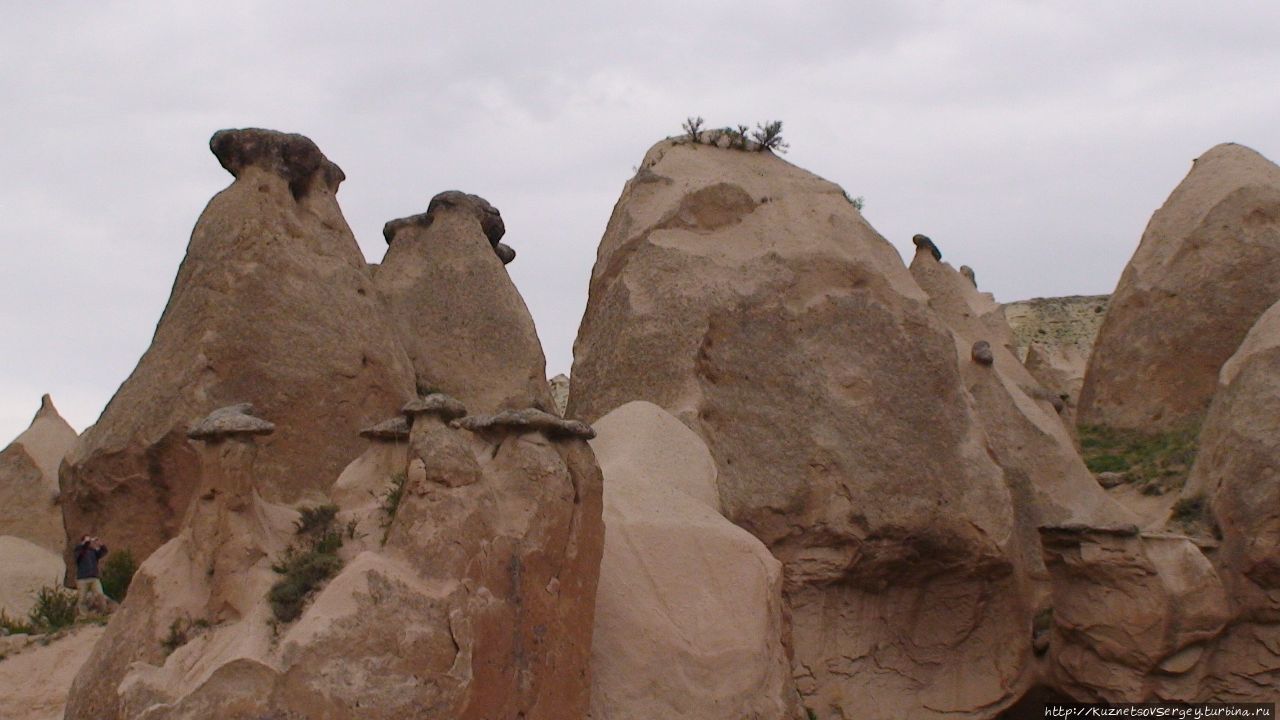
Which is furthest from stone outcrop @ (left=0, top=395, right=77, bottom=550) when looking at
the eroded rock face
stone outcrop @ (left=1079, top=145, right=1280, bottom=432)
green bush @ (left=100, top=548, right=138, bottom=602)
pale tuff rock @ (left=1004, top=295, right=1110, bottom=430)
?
pale tuff rock @ (left=1004, top=295, right=1110, bottom=430)

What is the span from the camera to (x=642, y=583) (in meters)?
9.28

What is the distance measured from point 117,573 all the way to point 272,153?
3950 millimetres

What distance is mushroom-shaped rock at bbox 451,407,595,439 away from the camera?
812 cm

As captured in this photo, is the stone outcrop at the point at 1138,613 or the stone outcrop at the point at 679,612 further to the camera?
the stone outcrop at the point at 1138,613

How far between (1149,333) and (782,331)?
733 cm

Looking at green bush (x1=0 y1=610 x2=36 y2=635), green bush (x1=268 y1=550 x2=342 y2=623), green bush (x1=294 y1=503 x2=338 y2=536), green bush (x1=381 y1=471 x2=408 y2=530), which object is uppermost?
green bush (x1=381 y1=471 x2=408 y2=530)

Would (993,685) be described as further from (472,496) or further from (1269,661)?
(472,496)

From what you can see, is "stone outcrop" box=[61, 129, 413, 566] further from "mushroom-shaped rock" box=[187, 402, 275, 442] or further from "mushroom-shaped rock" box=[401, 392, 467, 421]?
"mushroom-shaped rock" box=[401, 392, 467, 421]

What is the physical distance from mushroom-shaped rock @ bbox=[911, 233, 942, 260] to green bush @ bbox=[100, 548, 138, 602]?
1085 cm

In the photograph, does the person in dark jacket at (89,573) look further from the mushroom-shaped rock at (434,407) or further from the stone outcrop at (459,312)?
the mushroom-shaped rock at (434,407)

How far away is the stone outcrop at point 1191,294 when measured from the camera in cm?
1838

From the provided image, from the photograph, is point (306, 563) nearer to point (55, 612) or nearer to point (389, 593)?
point (389, 593)

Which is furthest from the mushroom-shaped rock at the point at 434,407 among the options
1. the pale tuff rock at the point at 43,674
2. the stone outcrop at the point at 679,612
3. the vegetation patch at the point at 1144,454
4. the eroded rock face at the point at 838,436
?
the vegetation patch at the point at 1144,454

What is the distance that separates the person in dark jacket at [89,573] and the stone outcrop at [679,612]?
4.47m
